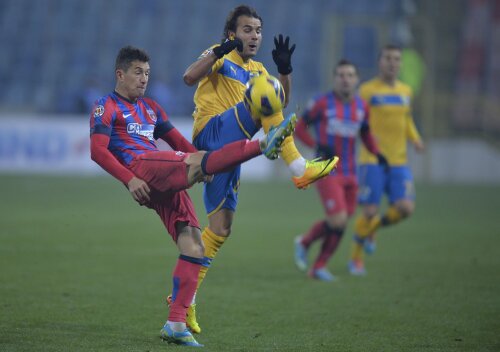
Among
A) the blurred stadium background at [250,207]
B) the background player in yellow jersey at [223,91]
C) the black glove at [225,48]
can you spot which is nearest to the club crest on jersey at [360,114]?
the blurred stadium background at [250,207]

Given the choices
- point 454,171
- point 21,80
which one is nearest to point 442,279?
point 454,171

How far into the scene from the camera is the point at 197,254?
6.30 m

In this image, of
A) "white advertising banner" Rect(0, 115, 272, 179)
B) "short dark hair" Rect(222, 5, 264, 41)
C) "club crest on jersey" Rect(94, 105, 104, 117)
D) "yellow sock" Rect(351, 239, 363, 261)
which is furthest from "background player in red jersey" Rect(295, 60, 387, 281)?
"white advertising banner" Rect(0, 115, 272, 179)

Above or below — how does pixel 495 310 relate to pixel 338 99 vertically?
below

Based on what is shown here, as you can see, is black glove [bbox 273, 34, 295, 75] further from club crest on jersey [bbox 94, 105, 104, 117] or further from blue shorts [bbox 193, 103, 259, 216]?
club crest on jersey [bbox 94, 105, 104, 117]

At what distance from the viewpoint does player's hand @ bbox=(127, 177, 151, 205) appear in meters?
6.02

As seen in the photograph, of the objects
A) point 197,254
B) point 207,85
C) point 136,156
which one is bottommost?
point 197,254

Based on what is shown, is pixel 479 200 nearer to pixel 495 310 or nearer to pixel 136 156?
pixel 495 310

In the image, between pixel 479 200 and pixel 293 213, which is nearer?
pixel 293 213

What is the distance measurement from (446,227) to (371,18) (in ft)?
37.7

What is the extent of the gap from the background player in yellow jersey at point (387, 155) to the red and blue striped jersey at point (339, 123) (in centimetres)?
51

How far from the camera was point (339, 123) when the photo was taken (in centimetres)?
1041

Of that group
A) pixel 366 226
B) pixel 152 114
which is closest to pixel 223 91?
pixel 152 114

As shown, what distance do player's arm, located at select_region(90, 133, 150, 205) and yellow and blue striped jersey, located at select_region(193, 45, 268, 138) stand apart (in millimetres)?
1112
